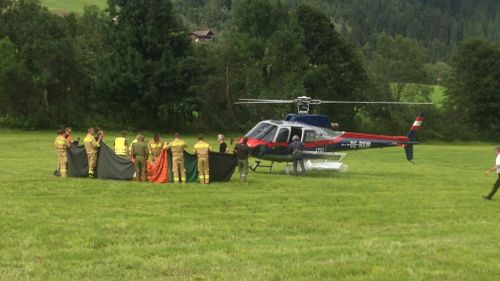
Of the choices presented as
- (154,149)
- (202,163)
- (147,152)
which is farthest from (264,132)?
(147,152)

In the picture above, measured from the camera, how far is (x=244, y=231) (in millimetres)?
12547

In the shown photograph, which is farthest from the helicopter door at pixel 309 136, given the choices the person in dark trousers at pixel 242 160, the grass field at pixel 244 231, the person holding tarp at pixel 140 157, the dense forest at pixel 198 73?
the dense forest at pixel 198 73

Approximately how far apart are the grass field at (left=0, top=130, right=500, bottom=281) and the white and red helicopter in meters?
2.44

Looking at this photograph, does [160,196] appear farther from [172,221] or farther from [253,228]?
[253,228]

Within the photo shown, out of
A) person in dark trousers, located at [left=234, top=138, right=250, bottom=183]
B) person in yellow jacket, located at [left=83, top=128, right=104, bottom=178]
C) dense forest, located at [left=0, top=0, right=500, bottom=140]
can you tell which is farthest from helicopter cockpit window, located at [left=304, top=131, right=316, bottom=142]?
dense forest, located at [left=0, top=0, right=500, bottom=140]

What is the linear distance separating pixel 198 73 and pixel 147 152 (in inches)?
1424

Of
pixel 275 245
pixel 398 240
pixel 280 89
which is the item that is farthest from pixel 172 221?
pixel 280 89

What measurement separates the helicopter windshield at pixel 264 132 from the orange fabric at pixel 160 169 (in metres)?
4.93

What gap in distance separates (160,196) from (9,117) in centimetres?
4229

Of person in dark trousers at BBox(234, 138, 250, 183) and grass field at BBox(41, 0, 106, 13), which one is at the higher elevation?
grass field at BBox(41, 0, 106, 13)

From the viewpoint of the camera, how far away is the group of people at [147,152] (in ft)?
68.5

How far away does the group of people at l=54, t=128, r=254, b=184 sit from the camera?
20.9 metres

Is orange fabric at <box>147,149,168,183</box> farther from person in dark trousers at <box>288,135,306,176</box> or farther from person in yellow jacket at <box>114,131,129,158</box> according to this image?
person in dark trousers at <box>288,135,306,176</box>

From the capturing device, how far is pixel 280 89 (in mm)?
61656
